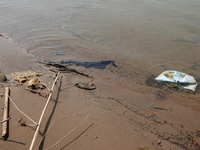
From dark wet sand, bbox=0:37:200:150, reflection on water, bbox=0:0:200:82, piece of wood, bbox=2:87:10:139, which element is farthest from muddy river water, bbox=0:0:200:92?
piece of wood, bbox=2:87:10:139

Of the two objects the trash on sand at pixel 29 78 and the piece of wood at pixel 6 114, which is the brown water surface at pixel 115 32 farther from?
the piece of wood at pixel 6 114

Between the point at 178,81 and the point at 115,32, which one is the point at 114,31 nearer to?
the point at 115,32

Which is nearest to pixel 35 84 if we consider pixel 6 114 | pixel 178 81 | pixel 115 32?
pixel 6 114

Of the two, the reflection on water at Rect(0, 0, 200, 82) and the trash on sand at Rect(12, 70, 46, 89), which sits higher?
the reflection on water at Rect(0, 0, 200, 82)

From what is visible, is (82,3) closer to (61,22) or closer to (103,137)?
Result: (61,22)

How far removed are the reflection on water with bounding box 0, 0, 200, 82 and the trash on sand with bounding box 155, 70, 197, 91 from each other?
1.42 ft

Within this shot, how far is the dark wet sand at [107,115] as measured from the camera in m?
2.38

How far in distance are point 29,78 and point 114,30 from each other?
11.5ft

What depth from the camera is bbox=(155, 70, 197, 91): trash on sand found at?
3797 mm

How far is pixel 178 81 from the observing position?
3.81m

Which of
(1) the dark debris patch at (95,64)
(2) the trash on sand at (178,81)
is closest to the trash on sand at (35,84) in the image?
(1) the dark debris patch at (95,64)

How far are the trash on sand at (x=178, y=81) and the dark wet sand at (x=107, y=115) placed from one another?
0.20 meters

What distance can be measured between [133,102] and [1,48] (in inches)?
134

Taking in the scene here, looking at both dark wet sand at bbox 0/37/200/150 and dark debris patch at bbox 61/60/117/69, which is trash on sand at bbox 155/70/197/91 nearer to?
dark wet sand at bbox 0/37/200/150
